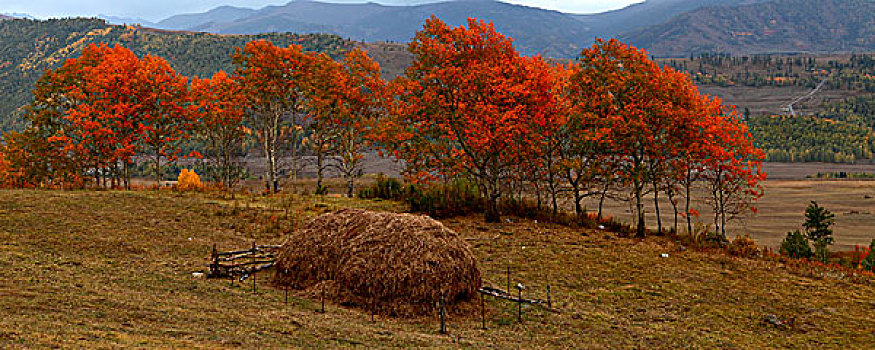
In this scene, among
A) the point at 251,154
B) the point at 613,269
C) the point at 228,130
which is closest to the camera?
the point at 613,269

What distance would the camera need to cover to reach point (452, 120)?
2541cm

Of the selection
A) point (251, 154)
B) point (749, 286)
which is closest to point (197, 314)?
point (749, 286)

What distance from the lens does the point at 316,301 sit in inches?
450

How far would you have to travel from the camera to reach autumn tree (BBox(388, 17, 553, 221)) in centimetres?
2391

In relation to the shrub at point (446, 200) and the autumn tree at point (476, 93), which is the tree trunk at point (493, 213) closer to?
the autumn tree at point (476, 93)

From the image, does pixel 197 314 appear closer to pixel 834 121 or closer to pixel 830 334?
pixel 830 334

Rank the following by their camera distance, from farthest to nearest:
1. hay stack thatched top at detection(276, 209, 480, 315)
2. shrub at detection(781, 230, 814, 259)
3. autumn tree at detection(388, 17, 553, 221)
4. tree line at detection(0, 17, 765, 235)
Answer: shrub at detection(781, 230, 814, 259) → tree line at detection(0, 17, 765, 235) → autumn tree at detection(388, 17, 553, 221) → hay stack thatched top at detection(276, 209, 480, 315)

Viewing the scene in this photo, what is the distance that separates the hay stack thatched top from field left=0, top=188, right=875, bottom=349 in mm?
542

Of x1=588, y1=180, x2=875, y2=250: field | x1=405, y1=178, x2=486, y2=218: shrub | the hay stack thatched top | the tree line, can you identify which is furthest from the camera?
x1=588, y1=180, x2=875, y2=250: field

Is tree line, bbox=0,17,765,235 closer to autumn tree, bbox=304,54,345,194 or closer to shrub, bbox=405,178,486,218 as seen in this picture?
shrub, bbox=405,178,486,218

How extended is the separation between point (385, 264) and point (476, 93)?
15.2m

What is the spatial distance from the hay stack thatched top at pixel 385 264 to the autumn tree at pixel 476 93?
11952 mm

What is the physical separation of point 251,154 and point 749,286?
523 ft

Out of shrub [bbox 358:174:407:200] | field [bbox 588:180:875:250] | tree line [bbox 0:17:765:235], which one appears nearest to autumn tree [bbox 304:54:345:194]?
tree line [bbox 0:17:765:235]
